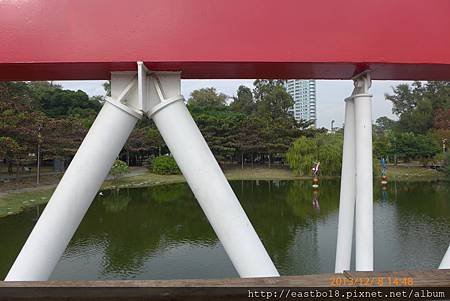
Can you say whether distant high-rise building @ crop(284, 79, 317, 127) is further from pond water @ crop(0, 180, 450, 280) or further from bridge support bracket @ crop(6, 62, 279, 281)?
bridge support bracket @ crop(6, 62, 279, 281)

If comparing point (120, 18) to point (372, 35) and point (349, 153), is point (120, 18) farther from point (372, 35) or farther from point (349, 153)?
point (349, 153)

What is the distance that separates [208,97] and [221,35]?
149 ft

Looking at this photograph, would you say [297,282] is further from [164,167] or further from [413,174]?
[413,174]

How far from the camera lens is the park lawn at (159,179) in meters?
15.5

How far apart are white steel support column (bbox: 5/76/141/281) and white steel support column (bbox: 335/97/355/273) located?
1.63 meters

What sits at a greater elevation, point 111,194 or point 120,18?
point 120,18

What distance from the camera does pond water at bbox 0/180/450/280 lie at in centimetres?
823

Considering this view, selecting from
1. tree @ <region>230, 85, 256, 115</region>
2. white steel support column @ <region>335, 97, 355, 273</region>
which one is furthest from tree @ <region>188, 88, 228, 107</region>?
white steel support column @ <region>335, 97, 355, 273</region>

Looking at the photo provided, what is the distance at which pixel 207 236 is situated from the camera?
10883 mm

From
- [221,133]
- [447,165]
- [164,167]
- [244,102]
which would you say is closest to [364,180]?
[447,165]

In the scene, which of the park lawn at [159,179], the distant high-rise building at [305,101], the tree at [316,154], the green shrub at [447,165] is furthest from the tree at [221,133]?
the distant high-rise building at [305,101]

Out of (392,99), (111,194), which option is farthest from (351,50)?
(392,99)

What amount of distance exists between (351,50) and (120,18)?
4.91 feet

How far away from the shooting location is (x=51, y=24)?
2.25 meters
